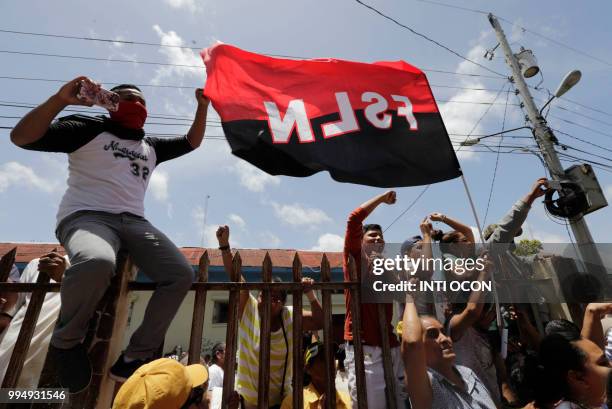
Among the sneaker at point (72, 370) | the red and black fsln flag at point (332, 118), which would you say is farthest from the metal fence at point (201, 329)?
the red and black fsln flag at point (332, 118)

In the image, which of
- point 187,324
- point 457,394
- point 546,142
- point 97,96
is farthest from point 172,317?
point 187,324

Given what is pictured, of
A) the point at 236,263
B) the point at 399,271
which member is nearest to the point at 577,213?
the point at 399,271

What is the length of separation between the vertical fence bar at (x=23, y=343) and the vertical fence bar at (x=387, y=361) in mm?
2136

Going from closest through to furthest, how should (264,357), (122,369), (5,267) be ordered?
(122,369) → (5,267) → (264,357)

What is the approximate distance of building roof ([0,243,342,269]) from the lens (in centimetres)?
1138

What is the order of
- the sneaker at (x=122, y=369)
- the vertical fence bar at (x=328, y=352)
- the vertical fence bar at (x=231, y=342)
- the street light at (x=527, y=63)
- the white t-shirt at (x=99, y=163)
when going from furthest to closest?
the street light at (x=527, y=63) → the vertical fence bar at (x=328, y=352) → the vertical fence bar at (x=231, y=342) → the white t-shirt at (x=99, y=163) → the sneaker at (x=122, y=369)

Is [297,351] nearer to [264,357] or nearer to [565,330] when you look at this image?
[264,357]

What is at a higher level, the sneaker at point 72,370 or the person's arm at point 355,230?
the person's arm at point 355,230

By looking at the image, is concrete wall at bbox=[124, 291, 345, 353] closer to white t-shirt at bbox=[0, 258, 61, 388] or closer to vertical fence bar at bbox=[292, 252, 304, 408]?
white t-shirt at bbox=[0, 258, 61, 388]

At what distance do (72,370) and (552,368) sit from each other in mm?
2667

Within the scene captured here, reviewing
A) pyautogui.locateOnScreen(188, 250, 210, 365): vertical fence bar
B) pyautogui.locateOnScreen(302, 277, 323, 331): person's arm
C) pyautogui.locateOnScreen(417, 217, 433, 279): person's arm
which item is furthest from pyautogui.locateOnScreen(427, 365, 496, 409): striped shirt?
pyautogui.locateOnScreen(188, 250, 210, 365): vertical fence bar

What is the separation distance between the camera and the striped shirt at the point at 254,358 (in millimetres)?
2459

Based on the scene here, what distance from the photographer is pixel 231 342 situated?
2.12 m

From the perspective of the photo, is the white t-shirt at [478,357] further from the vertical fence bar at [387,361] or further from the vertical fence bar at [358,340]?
the vertical fence bar at [358,340]
